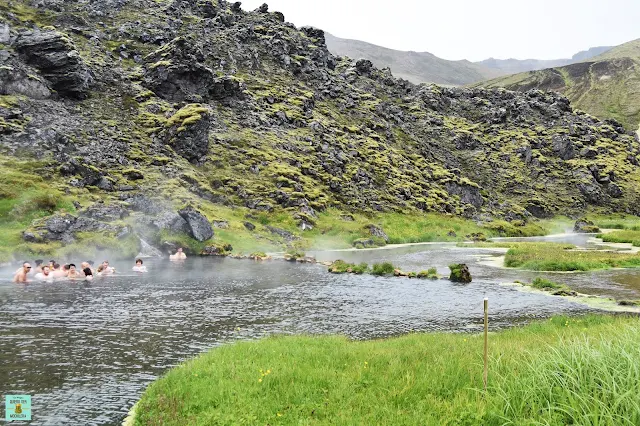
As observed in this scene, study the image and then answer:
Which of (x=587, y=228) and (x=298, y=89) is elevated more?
(x=298, y=89)

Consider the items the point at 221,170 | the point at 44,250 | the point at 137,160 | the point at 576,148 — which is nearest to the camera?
the point at 44,250

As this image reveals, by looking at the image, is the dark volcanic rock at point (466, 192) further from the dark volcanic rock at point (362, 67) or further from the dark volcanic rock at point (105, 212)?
the dark volcanic rock at point (105, 212)

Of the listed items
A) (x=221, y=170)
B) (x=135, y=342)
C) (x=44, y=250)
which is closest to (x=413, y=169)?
(x=221, y=170)

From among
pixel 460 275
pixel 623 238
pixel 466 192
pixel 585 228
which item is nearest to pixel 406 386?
pixel 460 275

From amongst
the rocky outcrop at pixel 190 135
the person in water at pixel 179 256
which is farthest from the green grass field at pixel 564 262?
the rocky outcrop at pixel 190 135

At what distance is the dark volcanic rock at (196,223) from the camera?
6675 cm

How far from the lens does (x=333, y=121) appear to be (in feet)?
469

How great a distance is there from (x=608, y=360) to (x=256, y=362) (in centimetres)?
1075

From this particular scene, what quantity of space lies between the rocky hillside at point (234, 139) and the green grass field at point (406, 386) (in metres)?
46.4

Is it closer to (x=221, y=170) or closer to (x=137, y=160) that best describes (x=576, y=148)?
(x=221, y=170)

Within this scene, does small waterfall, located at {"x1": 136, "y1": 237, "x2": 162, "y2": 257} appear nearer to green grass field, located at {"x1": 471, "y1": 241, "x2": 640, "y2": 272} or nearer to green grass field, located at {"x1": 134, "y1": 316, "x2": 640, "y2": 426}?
green grass field, located at {"x1": 471, "y1": 241, "x2": 640, "y2": 272}

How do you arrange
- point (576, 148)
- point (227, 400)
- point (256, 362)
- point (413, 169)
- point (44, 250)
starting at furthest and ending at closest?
point (576, 148)
point (413, 169)
point (44, 250)
point (256, 362)
point (227, 400)

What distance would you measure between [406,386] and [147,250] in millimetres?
55299

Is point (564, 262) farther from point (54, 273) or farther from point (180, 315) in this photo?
point (54, 273)
